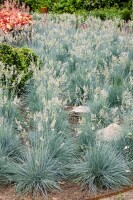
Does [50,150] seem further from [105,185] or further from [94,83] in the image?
[94,83]

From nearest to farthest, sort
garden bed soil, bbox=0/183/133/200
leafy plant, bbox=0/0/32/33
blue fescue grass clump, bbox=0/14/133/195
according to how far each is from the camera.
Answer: garden bed soil, bbox=0/183/133/200 < blue fescue grass clump, bbox=0/14/133/195 < leafy plant, bbox=0/0/32/33

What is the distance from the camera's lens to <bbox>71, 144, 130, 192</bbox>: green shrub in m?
4.70

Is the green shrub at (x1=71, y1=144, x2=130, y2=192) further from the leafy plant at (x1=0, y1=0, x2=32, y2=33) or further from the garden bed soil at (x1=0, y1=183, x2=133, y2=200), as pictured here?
the leafy plant at (x1=0, y1=0, x2=32, y2=33)

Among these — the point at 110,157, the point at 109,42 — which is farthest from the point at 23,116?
the point at 109,42

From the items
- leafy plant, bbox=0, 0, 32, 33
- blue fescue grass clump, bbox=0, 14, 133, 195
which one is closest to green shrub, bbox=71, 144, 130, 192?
blue fescue grass clump, bbox=0, 14, 133, 195

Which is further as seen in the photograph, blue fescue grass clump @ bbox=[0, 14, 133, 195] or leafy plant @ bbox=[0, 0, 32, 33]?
leafy plant @ bbox=[0, 0, 32, 33]

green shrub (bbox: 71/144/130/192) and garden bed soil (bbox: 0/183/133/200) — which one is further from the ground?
green shrub (bbox: 71/144/130/192)

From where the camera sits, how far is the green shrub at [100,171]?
4.70 metres

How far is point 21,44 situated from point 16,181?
5.87 m

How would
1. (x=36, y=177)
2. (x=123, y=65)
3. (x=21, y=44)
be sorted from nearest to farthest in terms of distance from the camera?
(x=36, y=177)
(x=123, y=65)
(x=21, y=44)

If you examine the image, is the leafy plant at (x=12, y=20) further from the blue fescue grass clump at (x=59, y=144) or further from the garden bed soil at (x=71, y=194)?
the garden bed soil at (x=71, y=194)

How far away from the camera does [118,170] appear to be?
4.79 m

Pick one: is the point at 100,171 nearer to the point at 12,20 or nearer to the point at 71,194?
the point at 71,194

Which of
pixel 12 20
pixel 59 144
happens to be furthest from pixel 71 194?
pixel 12 20
